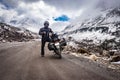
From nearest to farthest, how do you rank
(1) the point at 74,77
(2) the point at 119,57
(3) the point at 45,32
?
(1) the point at 74,77
(2) the point at 119,57
(3) the point at 45,32

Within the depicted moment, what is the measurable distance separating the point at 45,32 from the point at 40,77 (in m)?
8.17

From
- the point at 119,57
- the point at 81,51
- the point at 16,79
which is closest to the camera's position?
the point at 16,79

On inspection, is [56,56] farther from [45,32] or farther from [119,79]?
[119,79]

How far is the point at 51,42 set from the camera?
15695 mm

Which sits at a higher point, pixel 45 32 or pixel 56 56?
pixel 45 32

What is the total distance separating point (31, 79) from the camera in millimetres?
7742

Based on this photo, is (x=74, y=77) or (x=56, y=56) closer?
(x=74, y=77)

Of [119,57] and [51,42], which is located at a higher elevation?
[51,42]

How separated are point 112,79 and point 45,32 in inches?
347

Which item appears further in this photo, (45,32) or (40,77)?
(45,32)

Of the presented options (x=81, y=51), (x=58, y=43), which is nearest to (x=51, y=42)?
(x=58, y=43)

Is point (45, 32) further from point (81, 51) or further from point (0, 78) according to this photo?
point (0, 78)

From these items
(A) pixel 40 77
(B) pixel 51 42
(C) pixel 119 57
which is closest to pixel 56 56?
(B) pixel 51 42

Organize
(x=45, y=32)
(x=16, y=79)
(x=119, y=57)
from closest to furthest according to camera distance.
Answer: (x=16, y=79), (x=119, y=57), (x=45, y=32)
